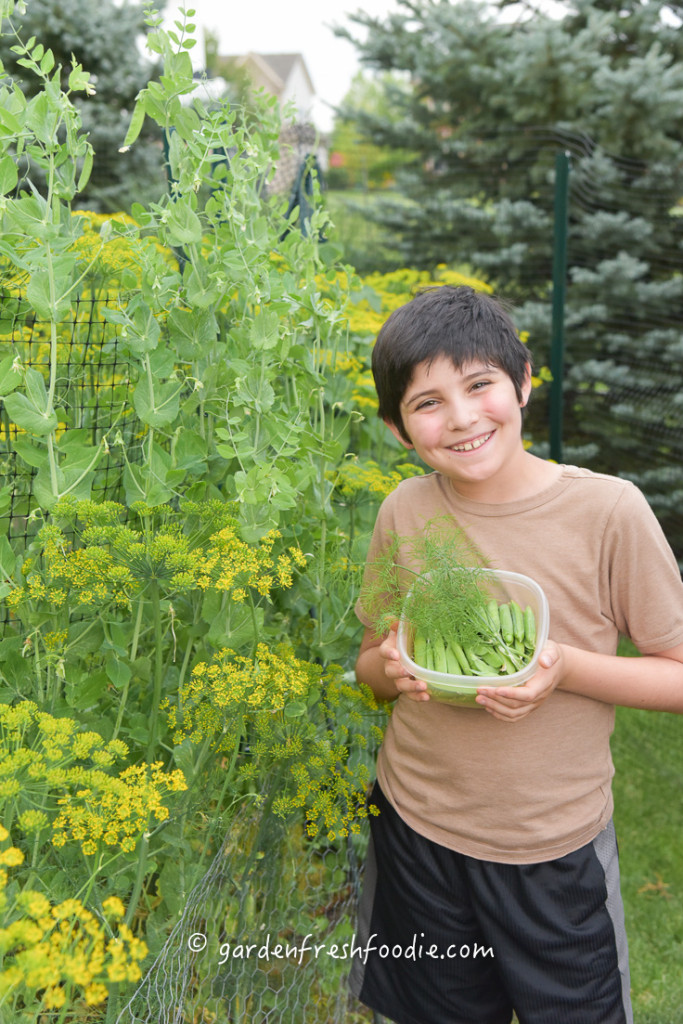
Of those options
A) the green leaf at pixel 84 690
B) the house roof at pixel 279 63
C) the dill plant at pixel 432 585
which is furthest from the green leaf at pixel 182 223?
the house roof at pixel 279 63

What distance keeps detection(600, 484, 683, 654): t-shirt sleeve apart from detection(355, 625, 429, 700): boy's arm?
0.35 metres

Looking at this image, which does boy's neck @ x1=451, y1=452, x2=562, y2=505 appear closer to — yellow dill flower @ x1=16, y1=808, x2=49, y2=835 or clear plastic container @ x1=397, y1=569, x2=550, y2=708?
clear plastic container @ x1=397, y1=569, x2=550, y2=708

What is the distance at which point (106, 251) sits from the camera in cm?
179

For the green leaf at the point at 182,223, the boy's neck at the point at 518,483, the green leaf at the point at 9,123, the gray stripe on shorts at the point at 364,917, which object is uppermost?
the green leaf at the point at 9,123

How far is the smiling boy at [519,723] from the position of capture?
132 centimetres

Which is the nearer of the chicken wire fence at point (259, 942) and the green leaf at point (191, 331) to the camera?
the chicken wire fence at point (259, 942)

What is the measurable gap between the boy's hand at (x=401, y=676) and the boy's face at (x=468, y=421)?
30 cm

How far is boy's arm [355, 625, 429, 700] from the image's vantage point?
131 centimetres

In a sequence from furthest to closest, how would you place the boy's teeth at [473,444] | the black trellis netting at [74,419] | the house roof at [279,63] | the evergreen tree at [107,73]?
the house roof at [279,63] < the evergreen tree at [107,73] < the black trellis netting at [74,419] < the boy's teeth at [473,444]

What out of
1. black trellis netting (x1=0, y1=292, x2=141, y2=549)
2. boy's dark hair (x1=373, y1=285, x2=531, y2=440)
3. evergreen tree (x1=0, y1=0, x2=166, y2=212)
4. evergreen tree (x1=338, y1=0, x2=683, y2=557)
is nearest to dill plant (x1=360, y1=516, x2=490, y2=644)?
boy's dark hair (x1=373, y1=285, x2=531, y2=440)

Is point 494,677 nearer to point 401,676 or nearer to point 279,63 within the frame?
point 401,676

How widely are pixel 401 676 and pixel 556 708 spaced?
266mm

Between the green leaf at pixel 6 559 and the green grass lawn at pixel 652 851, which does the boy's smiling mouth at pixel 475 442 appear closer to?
the green leaf at pixel 6 559

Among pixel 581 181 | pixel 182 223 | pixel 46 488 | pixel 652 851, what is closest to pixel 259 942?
pixel 46 488
